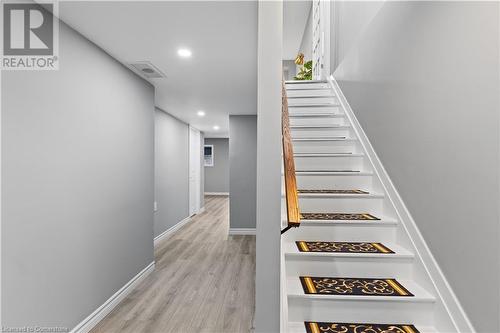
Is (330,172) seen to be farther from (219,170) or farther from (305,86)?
(219,170)

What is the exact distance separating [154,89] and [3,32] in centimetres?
236

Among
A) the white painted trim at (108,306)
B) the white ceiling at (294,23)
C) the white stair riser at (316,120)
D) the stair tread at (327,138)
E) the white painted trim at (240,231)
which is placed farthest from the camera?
the white painted trim at (240,231)

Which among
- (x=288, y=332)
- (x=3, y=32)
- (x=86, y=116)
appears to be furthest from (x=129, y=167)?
(x=288, y=332)

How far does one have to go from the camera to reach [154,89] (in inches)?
159

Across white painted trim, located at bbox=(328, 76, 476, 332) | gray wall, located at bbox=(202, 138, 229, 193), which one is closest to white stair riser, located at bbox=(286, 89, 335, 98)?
white painted trim, located at bbox=(328, 76, 476, 332)

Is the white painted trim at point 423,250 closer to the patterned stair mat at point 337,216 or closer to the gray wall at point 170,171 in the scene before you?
the patterned stair mat at point 337,216

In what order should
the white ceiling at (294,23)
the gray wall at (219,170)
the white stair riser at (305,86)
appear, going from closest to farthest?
1. the white stair riser at (305,86)
2. the white ceiling at (294,23)
3. the gray wall at (219,170)

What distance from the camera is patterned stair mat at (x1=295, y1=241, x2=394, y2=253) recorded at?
1.83m

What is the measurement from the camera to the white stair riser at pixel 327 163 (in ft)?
8.91

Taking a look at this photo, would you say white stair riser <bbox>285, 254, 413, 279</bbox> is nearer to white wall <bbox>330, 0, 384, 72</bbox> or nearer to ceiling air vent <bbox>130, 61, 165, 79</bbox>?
white wall <bbox>330, 0, 384, 72</bbox>

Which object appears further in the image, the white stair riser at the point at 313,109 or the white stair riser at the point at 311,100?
the white stair riser at the point at 311,100

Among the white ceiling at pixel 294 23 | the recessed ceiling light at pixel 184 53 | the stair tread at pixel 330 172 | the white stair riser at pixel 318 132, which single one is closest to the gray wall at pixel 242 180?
the white ceiling at pixel 294 23

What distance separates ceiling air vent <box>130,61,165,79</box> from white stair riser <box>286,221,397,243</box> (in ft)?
7.78

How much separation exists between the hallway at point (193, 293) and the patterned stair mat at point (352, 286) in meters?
1.15
